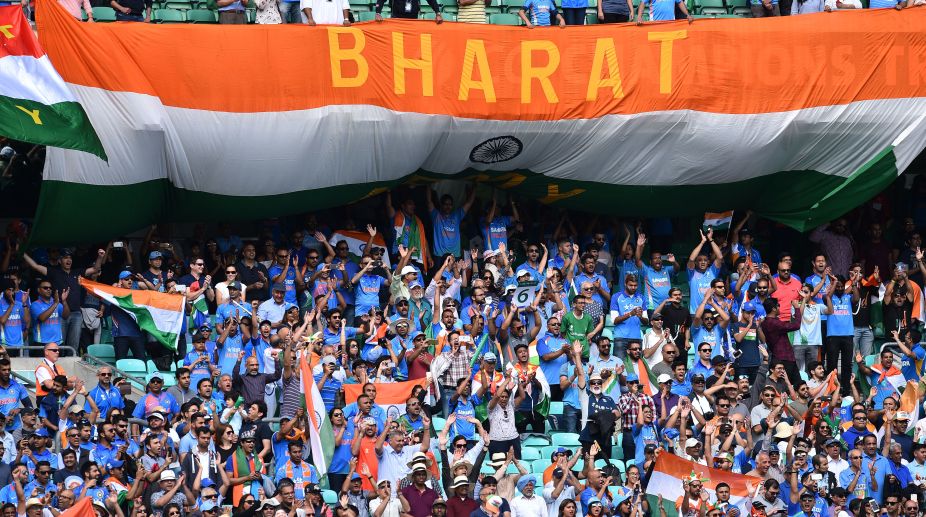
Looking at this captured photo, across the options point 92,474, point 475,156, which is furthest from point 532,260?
point 92,474

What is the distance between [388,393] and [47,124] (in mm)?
4160

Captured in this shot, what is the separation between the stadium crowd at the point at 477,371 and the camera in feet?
56.6

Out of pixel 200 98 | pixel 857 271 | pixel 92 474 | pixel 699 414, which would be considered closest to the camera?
pixel 92 474

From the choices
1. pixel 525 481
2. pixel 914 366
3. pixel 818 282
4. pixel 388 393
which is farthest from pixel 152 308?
pixel 914 366

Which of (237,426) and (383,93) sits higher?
(383,93)

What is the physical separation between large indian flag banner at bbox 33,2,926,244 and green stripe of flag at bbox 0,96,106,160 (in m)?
0.57

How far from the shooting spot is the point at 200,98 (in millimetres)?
20234

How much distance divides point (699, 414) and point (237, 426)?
4.52 meters

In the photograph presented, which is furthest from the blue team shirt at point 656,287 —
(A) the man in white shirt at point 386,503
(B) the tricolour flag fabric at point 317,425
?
(A) the man in white shirt at point 386,503

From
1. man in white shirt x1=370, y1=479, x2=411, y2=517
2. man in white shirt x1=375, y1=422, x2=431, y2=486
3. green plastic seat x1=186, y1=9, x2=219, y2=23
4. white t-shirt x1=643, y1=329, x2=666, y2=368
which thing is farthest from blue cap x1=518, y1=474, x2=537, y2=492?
green plastic seat x1=186, y1=9, x2=219, y2=23

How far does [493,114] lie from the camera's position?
21.0m

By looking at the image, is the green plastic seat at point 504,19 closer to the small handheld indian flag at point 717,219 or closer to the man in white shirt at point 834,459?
the small handheld indian flag at point 717,219

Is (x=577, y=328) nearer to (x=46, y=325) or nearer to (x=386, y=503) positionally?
(x=386, y=503)

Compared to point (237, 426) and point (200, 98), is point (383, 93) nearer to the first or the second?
point (200, 98)
